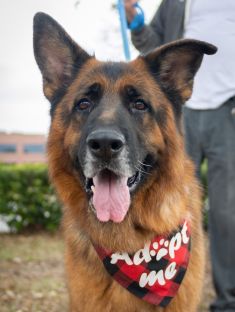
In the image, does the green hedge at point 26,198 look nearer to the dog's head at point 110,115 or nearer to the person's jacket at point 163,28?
the person's jacket at point 163,28

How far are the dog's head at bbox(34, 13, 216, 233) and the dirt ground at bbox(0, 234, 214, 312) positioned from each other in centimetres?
223

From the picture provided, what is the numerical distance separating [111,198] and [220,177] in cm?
145

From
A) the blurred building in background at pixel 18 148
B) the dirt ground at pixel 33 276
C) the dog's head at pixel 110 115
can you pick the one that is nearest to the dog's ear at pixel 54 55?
the dog's head at pixel 110 115

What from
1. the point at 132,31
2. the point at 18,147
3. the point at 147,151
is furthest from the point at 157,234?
the point at 18,147

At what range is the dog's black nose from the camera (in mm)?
2574

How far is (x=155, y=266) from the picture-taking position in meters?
3.12

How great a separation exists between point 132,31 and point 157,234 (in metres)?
1.95

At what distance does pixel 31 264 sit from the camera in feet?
22.0

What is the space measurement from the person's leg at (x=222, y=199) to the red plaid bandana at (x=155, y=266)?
855mm

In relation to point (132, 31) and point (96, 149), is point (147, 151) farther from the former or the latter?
point (132, 31)

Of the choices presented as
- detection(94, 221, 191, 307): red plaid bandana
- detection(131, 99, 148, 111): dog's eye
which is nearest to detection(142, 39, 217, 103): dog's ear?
detection(131, 99, 148, 111): dog's eye

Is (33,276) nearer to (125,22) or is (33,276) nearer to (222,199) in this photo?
(222,199)

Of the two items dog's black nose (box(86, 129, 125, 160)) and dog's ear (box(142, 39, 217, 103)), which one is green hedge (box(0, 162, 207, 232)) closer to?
dog's ear (box(142, 39, 217, 103))

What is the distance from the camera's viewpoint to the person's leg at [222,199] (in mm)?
3820
